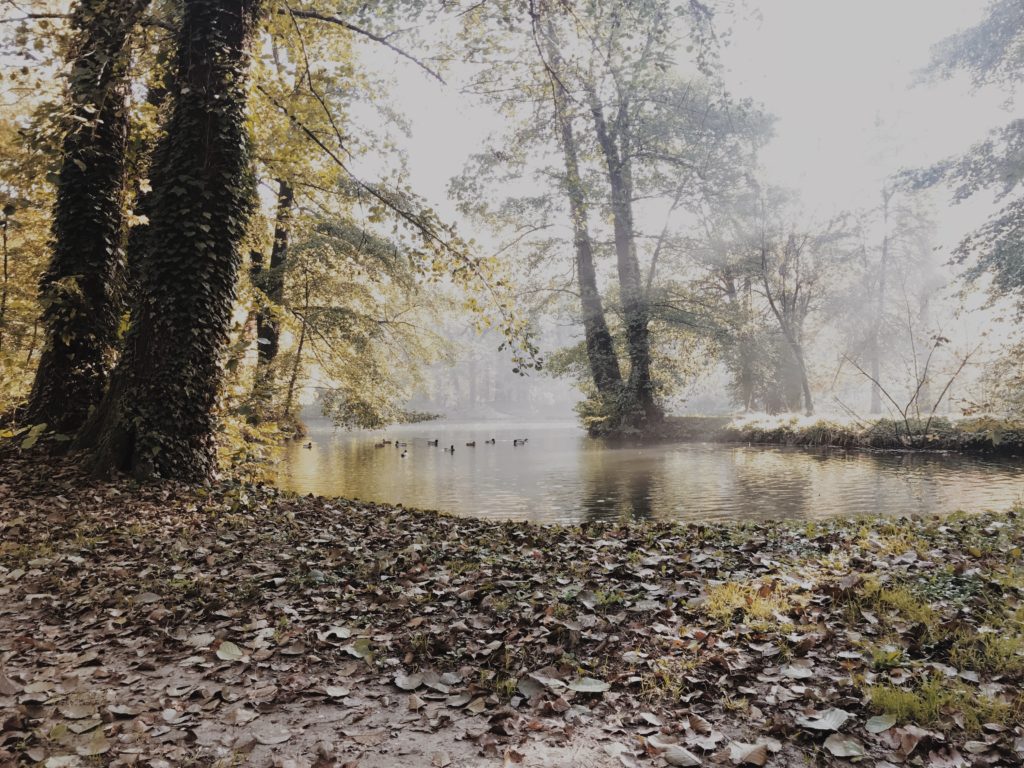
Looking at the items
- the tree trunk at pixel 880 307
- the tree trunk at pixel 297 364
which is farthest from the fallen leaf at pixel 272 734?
the tree trunk at pixel 880 307

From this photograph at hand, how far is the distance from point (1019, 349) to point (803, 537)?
9422mm

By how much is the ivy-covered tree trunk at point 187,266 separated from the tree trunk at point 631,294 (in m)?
16.6

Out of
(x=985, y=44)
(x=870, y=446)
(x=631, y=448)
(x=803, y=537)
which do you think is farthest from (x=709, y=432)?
(x=803, y=537)

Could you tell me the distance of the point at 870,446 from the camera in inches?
696

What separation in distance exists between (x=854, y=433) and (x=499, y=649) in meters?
18.5

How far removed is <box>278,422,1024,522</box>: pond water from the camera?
948cm

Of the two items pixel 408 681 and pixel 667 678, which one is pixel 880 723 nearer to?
pixel 667 678

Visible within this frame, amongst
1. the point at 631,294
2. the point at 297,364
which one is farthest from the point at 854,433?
the point at 297,364

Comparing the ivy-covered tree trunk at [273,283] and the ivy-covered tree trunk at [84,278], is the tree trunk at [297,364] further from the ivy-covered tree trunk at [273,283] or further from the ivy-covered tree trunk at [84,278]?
the ivy-covered tree trunk at [84,278]

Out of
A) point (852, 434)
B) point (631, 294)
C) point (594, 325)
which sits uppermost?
point (631, 294)

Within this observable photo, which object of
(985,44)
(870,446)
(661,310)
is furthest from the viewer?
(661,310)

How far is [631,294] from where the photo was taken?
22922 millimetres

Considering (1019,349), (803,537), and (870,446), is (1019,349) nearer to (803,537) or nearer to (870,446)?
(870,446)

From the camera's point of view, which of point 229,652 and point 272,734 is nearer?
point 272,734
